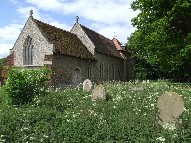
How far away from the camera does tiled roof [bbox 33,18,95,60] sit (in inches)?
1229

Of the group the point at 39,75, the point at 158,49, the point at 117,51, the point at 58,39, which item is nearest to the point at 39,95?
the point at 39,75

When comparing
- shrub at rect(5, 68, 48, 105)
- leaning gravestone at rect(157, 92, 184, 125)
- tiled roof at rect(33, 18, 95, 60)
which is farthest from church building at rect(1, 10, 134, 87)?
leaning gravestone at rect(157, 92, 184, 125)

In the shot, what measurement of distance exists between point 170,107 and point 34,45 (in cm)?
2257

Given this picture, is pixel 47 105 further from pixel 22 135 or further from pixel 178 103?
pixel 178 103

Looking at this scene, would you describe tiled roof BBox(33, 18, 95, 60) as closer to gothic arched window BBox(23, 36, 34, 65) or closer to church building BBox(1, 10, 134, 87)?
church building BBox(1, 10, 134, 87)

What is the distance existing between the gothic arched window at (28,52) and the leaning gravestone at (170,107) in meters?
22.6

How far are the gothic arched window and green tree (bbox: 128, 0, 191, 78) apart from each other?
9.74m

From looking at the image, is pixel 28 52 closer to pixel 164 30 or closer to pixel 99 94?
pixel 164 30

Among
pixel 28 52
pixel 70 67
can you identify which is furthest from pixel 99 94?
pixel 28 52

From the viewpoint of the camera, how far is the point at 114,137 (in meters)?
8.59

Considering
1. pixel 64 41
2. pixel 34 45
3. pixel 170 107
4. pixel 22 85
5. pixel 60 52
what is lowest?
pixel 170 107

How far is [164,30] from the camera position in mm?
26844

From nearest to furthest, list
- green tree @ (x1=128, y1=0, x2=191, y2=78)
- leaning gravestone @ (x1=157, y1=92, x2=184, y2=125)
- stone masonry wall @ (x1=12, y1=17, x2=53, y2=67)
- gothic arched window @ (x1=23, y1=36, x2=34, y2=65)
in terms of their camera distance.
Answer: leaning gravestone @ (x1=157, y1=92, x2=184, y2=125)
green tree @ (x1=128, y1=0, x2=191, y2=78)
stone masonry wall @ (x1=12, y1=17, x2=53, y2=67)
gothic arched window @ (x1=23, y1=36, x2=34, y2=65)

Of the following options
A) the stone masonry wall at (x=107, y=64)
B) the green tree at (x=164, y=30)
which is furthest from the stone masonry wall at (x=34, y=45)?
the stone masonry wall at (x=107, y=64)
